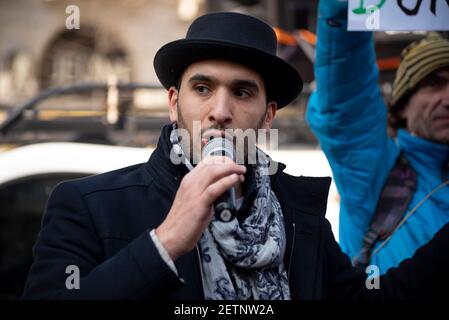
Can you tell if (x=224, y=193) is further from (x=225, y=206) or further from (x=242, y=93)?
(x=242, y=93)

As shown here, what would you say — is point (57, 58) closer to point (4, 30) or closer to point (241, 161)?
point (4, 30)

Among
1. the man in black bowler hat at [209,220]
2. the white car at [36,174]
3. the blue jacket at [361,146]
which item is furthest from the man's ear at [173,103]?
the white car at [36,174]

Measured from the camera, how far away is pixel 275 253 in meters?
1.88

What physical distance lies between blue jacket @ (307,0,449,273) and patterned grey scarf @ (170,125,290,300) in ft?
2.68

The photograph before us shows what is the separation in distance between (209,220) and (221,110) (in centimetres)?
37

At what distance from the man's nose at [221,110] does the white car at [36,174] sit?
1.94 m

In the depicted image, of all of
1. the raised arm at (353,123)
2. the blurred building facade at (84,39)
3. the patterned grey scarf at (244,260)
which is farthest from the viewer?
the blurred building facade at (84,39)

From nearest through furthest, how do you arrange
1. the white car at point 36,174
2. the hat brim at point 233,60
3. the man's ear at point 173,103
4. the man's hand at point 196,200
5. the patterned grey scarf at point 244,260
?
1. the man's hand at point 196,200
2. the patterned grey scarf at point 244,260
3. the hat brim at point 233,60
4. the man's ear at point 173,103
5. the white car at point 36,174

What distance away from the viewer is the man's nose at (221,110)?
1.84 metres

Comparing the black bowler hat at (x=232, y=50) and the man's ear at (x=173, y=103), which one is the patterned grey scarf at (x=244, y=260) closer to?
the man's ear at (x=173, y=103)

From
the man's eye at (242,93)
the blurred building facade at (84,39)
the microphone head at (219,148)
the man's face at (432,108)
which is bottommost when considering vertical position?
the microphone head at (219,148)

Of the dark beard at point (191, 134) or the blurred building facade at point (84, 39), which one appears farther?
the blurred building facade at point (84, 39)

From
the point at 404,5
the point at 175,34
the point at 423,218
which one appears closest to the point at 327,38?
the point at 404,5

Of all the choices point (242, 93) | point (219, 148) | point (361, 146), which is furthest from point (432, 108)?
point (219, 148)
